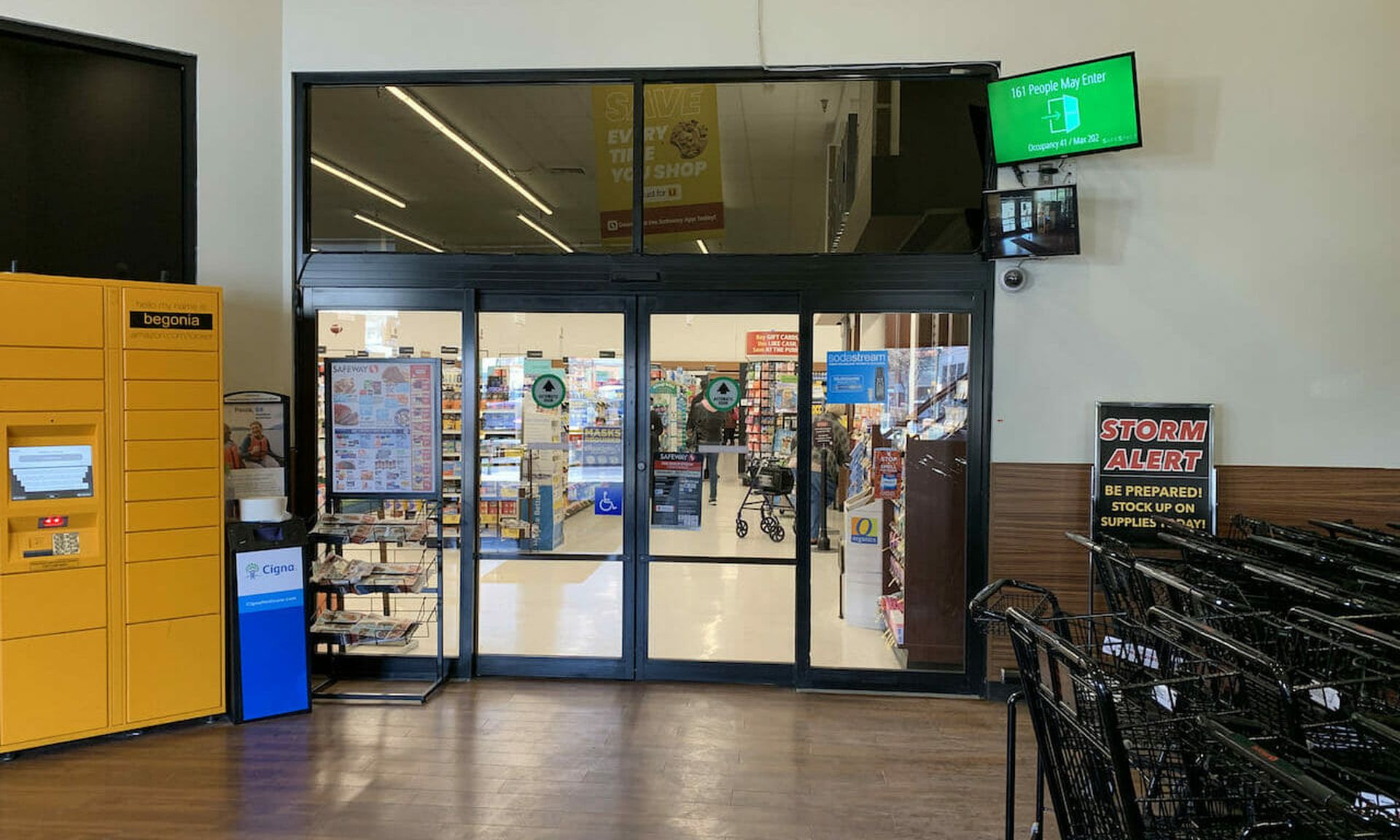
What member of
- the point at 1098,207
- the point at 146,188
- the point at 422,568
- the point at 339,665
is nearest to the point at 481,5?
the point at 146,188

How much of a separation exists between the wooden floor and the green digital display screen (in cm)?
315

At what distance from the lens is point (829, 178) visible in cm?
507

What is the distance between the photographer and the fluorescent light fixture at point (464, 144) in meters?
5.03

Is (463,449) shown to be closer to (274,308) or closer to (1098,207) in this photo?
(274,308)

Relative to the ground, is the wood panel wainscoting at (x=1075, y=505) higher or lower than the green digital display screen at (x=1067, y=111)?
lower

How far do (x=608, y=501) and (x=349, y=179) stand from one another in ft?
8.68

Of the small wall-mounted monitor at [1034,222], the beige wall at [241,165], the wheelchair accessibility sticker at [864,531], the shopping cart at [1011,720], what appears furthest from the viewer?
the wheelchair accessibility sticker at [864,531]

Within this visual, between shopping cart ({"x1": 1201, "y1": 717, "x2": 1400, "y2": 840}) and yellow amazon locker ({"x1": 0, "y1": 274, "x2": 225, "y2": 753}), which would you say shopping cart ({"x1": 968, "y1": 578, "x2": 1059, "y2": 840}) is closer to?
shopping cart ({"x1": 1201, "y1": 717, "x2": 1400, "y2": 840})

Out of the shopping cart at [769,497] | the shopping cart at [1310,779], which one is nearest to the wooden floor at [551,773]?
the shopping cart at [769,497]

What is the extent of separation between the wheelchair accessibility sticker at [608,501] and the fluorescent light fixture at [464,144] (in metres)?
1.73

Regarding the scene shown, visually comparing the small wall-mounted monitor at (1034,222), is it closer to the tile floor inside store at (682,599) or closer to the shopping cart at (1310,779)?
the tile floor inside store at (682,599)

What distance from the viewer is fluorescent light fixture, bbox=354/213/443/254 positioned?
5000 millimetres

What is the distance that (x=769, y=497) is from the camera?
4.87 metres

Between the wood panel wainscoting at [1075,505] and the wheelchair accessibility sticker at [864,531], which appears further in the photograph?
the wheelchair accessibility sticker at [864,531]
